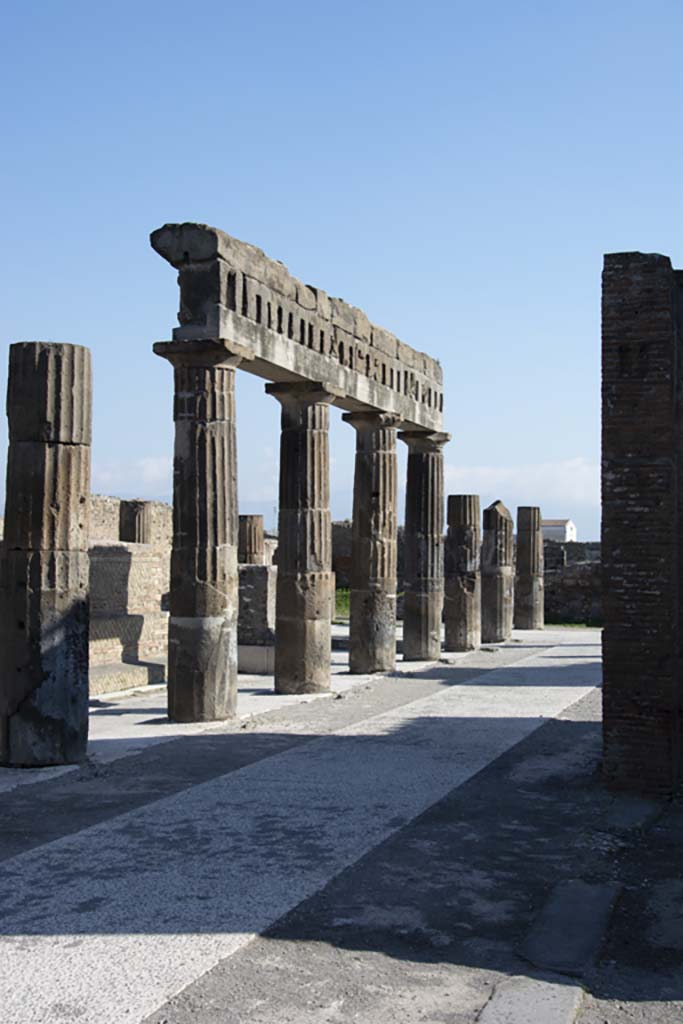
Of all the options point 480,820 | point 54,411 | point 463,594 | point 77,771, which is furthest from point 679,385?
point 463,594

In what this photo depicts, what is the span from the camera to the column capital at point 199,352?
1255cm

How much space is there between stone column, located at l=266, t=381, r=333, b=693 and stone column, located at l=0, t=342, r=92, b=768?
206 inches

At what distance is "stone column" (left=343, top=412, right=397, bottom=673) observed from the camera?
58.3ft

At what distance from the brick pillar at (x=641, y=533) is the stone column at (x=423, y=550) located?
35.8 ft

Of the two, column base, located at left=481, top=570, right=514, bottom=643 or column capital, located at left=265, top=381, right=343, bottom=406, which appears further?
column base, located at left=481, top=570, right=514, bottom=643

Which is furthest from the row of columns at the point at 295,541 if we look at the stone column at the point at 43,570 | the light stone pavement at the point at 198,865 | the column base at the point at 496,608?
the column base at the point at 496,608

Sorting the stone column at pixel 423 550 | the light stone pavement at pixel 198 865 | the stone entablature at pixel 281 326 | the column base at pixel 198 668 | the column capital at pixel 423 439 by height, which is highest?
the stone entablature at pixel 281 326

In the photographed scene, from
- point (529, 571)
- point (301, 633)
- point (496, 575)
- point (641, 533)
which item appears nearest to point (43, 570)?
point (641, 533)

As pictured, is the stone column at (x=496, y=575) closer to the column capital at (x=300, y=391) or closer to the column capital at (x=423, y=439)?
the column capital at (x=423, y=439)

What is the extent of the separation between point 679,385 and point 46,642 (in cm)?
564

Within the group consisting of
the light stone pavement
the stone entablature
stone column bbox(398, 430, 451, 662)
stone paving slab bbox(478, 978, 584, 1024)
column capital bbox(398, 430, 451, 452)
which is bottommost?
stone paving slab bbox(478, 978, 584, 1024)

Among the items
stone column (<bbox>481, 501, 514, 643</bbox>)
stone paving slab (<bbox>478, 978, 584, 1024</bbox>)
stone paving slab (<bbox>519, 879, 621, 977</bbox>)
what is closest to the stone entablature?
stone column (<bbox>481, 501, 514, 643</bbox>)

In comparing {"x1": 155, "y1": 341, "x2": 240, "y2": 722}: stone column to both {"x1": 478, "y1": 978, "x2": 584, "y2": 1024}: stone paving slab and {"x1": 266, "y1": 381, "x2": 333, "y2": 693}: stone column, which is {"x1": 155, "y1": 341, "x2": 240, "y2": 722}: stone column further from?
{"x1": 478, "y1": 978, "x2": 584, "y2": 1024}: stone paving slab

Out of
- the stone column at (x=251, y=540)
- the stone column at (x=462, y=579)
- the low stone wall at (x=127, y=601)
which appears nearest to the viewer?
the low stone wall at (x=127, y=601)
